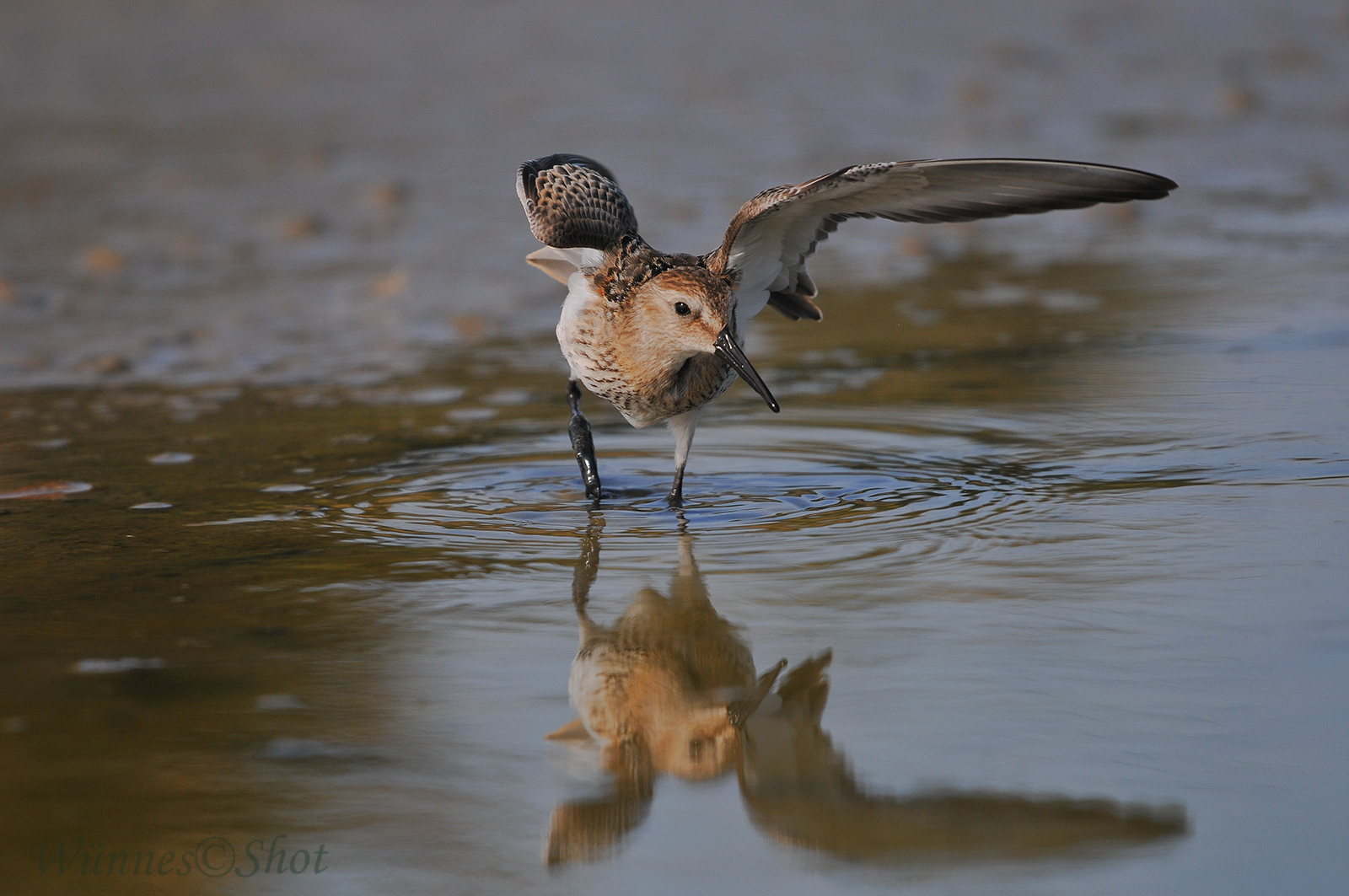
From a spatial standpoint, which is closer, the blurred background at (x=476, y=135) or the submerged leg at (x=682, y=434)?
the submerged leg at (x=682, y=434)

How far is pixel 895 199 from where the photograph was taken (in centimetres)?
466

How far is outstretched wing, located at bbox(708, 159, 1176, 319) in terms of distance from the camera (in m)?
4.25

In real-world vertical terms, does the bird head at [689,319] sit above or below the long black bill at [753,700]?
above

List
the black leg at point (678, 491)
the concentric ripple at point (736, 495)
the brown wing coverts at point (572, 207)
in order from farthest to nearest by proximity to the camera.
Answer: the brown wing coverts at point (572, 207)
the black leg at point (678, 491)
the concentric ripple at point (736, 495)

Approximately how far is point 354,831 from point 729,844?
0.60 metres

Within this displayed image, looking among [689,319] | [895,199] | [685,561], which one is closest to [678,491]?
[689,319]

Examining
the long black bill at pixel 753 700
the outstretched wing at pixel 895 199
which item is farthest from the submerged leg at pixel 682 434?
the long black bill at pixel 753 700

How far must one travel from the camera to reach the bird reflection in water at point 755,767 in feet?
7.67

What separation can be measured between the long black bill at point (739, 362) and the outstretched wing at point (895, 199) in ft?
1.09

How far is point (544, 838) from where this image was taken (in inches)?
95.1

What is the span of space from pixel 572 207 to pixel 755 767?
2.93m

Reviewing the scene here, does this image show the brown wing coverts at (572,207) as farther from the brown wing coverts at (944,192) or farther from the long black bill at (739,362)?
the long black bill at (739,362)

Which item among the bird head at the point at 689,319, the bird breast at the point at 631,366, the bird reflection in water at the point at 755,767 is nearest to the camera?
the bird reflection in water at the point at 755,767

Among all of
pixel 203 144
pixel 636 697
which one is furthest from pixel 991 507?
pixel 203 144
